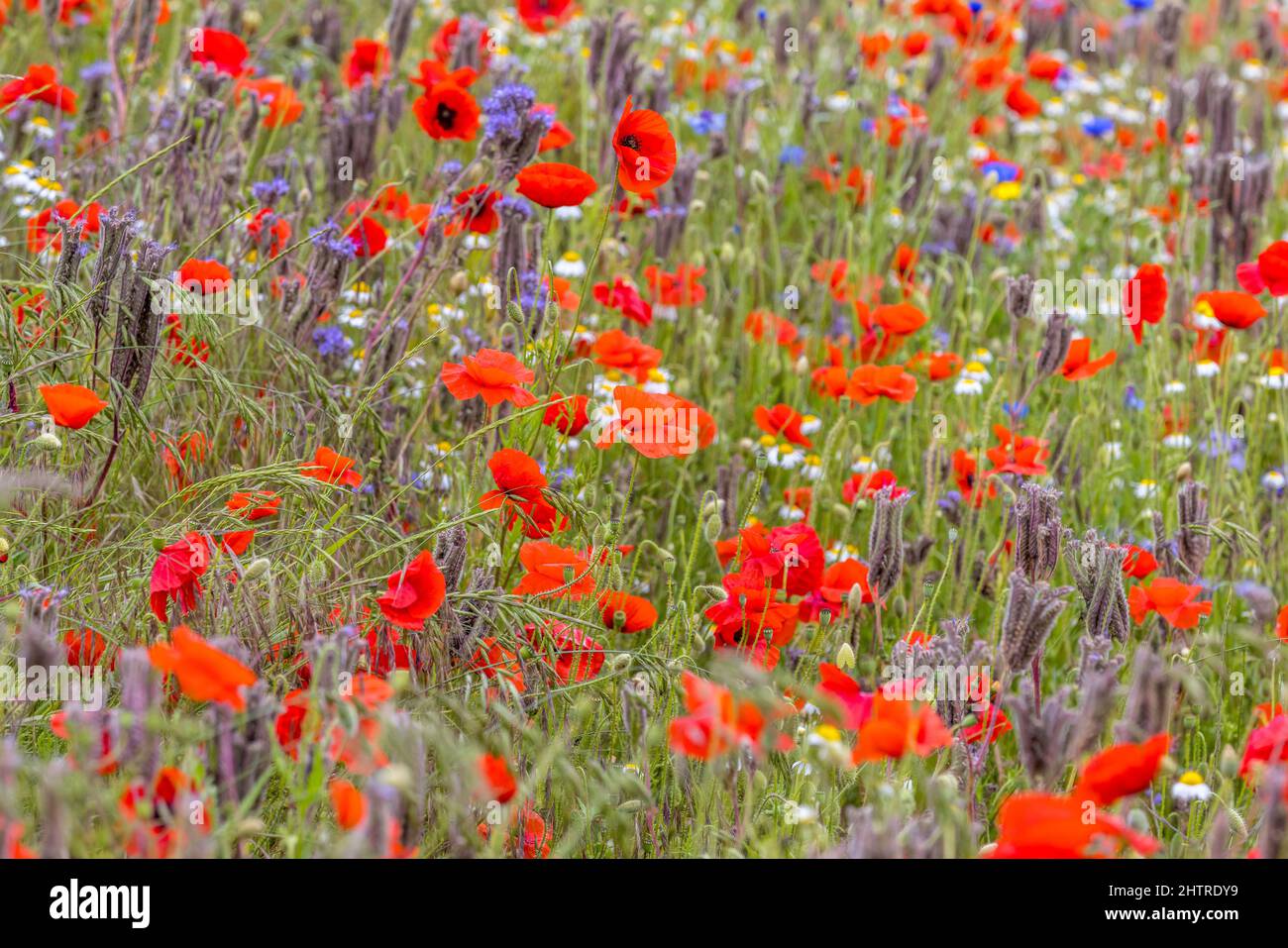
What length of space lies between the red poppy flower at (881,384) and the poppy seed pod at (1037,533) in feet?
2.55

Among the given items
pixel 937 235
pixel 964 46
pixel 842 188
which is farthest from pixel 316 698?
pixel 964 46

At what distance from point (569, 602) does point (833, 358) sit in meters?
1.24

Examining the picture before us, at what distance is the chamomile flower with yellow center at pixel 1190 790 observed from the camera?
7.67ft

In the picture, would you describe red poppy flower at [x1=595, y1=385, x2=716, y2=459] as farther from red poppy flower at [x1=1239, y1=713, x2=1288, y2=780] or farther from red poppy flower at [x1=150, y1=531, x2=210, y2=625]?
red poppy flower at [x1=1239, y1=713, x2=1288, y2=780]

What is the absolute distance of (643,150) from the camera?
2.57m

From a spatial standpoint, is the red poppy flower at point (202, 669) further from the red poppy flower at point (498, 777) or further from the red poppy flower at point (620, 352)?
the red poppy flower at point (620, 352)

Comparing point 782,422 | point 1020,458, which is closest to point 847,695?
point 1020,458

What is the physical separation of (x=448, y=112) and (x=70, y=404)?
1.38m

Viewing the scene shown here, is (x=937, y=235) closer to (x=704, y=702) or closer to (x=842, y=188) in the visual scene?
(x=842, y=188)

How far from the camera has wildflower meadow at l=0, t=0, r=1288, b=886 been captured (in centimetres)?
176

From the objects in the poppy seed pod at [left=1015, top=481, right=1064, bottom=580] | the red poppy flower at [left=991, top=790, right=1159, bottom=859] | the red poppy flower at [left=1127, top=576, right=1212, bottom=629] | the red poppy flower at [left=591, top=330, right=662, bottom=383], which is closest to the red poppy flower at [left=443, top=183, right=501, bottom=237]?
the red poppy flower at [left=591, top=330, right=662, bottom=383]

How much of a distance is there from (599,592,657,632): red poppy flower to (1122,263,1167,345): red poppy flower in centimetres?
138

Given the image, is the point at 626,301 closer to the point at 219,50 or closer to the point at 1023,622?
the point at 219,50

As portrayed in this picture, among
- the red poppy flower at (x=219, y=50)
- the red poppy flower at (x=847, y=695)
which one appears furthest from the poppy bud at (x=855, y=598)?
the red poppy flower at (x=219, y=50)
